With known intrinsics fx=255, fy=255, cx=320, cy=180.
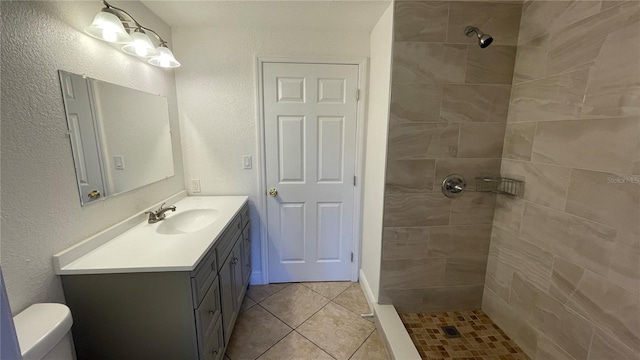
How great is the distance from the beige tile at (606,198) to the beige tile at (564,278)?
279 millimetres

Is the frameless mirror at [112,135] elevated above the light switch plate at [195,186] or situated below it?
above

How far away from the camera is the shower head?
1.38 meters

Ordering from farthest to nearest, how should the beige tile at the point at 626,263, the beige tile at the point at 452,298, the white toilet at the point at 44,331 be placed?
the beige tile at the point at 452,298, the beige tile at the point at 626,263, the white toilet at the point at 44,331

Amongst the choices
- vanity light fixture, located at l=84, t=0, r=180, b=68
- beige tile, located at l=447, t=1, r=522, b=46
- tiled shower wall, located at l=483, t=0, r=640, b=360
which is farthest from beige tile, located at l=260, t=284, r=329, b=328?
beige tile, located at l=447, t=1, r=522, b=46

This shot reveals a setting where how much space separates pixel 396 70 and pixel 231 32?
1.36 metres

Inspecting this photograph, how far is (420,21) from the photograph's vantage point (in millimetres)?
1595

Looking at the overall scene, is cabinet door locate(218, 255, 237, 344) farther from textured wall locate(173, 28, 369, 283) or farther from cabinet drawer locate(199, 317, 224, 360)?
textured wall locate(173, 28, 369, 283)

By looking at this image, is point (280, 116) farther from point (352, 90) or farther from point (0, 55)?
point (0, 55)

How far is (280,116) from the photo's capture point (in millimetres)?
2154

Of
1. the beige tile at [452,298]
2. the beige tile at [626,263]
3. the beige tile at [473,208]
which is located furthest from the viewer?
the beige tile at [452,298]

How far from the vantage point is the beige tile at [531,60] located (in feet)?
4.86

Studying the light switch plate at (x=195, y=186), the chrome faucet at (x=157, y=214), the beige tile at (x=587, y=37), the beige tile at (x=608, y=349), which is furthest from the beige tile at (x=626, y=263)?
the light switch plate at (x=195, y=186)

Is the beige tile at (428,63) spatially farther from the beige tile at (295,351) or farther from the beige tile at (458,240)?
the beige tile at (295,351)

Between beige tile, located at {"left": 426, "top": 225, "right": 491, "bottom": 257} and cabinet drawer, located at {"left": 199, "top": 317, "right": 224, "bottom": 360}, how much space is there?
148 cm
